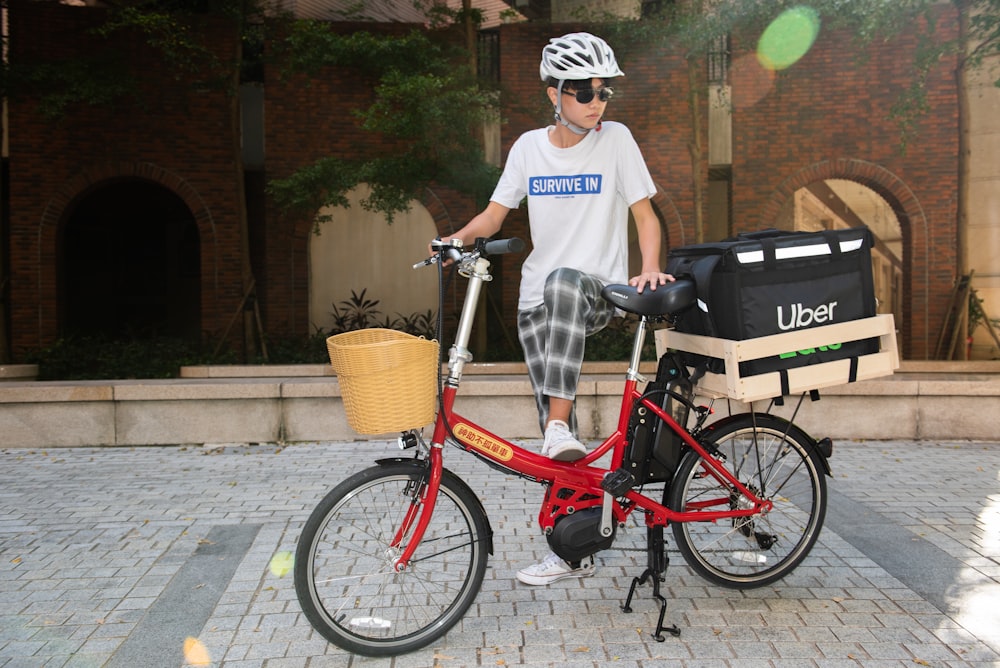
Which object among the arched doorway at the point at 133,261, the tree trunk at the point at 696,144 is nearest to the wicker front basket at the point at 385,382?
the tree trunk at the point at 696,144

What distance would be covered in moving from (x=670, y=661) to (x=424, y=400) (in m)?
1.39

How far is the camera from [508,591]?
3922 millimetres

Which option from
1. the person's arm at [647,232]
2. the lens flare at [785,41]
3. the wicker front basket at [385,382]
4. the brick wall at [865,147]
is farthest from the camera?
the brick wall at [865,147]

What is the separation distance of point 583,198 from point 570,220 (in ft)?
0.37

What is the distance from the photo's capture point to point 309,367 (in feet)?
36.6

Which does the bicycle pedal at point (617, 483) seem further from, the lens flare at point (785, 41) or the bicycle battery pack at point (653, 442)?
the lens flare at point (785, 41)

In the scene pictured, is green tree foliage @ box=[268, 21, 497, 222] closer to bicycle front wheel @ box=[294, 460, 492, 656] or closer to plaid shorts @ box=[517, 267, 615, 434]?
plaid shorts @ box=[517, 267, 615, 434]

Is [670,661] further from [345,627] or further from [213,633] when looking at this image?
[213,633]

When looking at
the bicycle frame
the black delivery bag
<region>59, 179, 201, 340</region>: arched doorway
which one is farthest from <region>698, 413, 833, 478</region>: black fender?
<region>59, 179, 201, 340</region>: arched doorway

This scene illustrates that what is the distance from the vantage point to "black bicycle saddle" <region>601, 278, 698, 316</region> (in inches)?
128

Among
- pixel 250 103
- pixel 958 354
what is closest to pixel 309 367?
pixel 250 103

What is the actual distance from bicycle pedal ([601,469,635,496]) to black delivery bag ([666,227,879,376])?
1.96 feet

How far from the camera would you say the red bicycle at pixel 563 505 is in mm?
3098

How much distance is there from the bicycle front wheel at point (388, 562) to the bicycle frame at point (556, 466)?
58mm
